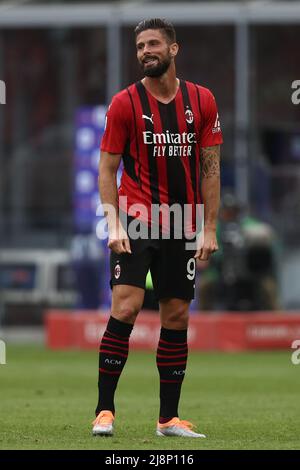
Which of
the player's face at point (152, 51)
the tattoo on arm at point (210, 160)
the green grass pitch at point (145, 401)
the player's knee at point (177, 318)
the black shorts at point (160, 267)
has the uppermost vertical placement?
the player's face at point (152, 51)

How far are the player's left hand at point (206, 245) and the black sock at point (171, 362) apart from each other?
1.53ft

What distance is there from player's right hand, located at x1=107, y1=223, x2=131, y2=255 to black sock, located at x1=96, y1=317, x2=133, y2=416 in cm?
40

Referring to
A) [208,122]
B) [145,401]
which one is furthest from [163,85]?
[145,401]

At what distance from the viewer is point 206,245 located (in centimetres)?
893

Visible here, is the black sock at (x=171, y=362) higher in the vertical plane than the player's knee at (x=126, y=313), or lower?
lower

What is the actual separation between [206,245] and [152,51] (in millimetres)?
1156

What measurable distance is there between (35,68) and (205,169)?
17.8 metres

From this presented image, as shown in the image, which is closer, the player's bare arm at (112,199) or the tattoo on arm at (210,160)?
the player's bare arm at (112,199)

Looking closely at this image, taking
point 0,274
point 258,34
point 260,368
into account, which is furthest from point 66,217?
point 260,368

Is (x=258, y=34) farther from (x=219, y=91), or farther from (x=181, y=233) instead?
(x=181, y=233)

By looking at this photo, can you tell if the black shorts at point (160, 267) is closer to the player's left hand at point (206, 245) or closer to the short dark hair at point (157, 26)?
the player's left hand at point (206, 245)

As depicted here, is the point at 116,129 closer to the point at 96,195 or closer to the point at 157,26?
the point at 157,26

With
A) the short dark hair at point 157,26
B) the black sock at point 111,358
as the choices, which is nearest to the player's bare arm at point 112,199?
the black sock at point 111,358

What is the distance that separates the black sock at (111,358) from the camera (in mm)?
8750
